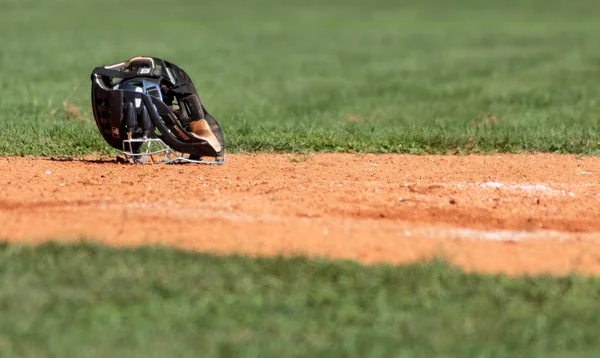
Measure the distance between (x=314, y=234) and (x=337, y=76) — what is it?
16584 mm

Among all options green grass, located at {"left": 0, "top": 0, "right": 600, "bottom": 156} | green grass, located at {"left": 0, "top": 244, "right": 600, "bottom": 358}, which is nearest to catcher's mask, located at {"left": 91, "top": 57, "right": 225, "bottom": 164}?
green grass, located at {"left": 0, "top": 0, "right": 600, "bottom": 156}

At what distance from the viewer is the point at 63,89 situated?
18.9m

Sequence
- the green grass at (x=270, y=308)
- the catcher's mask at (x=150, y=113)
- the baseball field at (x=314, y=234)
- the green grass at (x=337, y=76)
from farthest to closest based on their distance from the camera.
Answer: the green grass at (x=337, y=76)
the catcher's mask at (x=150, y=113)
the baseball field at (x=314, y=234)
the green grass at (x=270, y=308)

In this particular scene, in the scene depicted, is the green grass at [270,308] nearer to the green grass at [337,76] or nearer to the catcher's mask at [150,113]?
the catcher's mask at [150,113]

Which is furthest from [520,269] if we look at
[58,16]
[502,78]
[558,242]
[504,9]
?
[504,9]

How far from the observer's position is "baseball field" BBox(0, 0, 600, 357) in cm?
531

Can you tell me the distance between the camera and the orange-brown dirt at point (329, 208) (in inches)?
272

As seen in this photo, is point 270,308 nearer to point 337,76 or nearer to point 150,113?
point 150,113

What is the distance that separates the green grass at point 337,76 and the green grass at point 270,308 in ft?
17.0

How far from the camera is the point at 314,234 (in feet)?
23.4

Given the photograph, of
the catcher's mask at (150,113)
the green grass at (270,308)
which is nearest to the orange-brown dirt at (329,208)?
the catcher's mask at (150,113)

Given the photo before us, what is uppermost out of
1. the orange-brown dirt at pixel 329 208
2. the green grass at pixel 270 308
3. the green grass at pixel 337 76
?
the green grass at pixel 270 308

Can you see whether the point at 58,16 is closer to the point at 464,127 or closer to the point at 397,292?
the point at 464,127

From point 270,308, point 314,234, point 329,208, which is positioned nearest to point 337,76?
point 329,208
